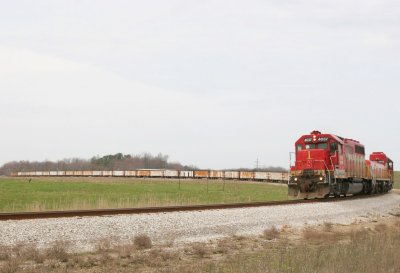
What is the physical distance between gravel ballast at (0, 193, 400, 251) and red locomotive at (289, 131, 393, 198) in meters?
4.18

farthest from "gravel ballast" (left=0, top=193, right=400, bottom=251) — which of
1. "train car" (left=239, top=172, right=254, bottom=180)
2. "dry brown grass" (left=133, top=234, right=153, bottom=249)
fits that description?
"train car" (left=239, top=172, right=254, bottom=180)

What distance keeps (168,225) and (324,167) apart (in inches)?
558

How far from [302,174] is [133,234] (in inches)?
596

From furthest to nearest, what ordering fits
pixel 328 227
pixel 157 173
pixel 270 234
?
pixel 157 173
pixel 328 227
pixel 270 234

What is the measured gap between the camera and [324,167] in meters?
25.6

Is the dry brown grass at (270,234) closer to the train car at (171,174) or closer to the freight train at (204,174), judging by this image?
the freight train at (204,174)

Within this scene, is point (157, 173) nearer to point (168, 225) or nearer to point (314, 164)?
point (314, 164)

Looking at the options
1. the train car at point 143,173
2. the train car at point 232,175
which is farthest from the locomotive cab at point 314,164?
the train car at point 143,173

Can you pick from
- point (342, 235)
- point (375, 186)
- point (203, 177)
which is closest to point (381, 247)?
point (342, 235)

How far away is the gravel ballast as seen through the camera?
11.0 meters

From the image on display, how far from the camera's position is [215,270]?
8953 mm

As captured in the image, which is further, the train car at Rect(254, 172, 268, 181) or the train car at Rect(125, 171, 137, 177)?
the train car at Rect(125, 171, 137, 177)

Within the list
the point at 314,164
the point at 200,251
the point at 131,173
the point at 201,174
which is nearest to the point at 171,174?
the point at 201,174

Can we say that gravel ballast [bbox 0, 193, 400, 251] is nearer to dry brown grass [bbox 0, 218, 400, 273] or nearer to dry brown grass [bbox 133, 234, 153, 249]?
dry brown grass [bbox 133, 234, 153, 249]
